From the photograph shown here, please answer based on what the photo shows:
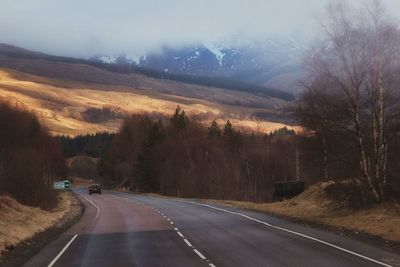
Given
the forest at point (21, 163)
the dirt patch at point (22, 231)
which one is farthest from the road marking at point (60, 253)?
the forest at point (21, 163)

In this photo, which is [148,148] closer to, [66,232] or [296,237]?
[66,232]

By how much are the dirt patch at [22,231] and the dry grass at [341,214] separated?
1320 centimetres

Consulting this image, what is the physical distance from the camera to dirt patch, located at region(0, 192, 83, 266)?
20.5m

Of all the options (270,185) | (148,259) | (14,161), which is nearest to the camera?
(148,259)

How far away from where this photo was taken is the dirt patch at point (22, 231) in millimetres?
20480

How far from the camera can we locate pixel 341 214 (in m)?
30.7

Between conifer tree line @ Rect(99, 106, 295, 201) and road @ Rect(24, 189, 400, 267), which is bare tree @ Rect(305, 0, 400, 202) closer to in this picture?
road @ Rect(24, 189, 400, 267)

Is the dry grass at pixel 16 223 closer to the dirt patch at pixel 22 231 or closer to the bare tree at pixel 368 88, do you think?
the dirt patch at pixel 22 231

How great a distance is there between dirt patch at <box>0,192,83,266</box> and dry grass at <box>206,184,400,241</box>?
13.2 metres

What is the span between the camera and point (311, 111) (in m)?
32.0

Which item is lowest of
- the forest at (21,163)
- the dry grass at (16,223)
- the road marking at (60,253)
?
the road marking at (60,253)

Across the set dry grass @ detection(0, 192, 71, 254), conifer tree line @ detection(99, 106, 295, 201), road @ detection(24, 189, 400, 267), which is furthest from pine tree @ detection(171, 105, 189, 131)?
road @ detection(24, 189, 400, 267)

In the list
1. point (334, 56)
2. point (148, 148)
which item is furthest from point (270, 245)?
point (148, 148)

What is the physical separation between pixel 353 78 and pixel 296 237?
10638 mm
